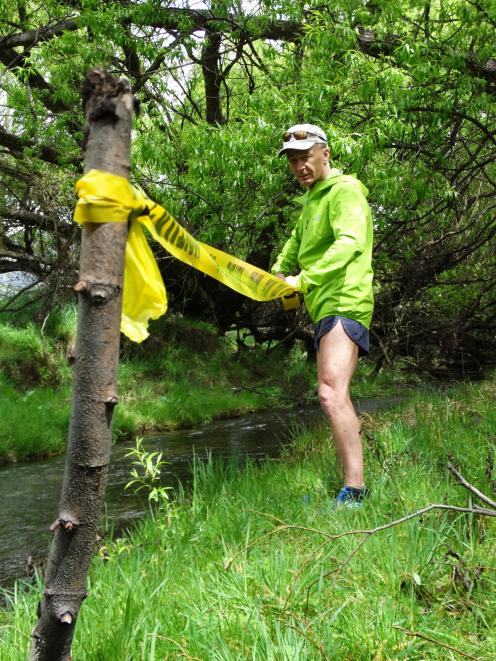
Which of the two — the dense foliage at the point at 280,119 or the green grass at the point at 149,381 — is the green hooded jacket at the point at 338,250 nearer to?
the dense foliage at the point at 280,119

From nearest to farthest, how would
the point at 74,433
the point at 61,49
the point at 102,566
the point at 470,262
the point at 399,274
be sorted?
the point at 74,433 → the point at 102,566 → the point at 61,49 → the point at 399,274 → the point at 470,262

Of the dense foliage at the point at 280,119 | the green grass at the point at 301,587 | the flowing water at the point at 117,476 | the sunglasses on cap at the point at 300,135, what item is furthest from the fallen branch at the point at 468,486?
the dense foliage at the point at 280,119

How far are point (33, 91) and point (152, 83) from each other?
2111mm

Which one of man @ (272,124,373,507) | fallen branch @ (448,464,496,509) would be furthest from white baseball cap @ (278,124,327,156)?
fallen branch @ (448,464,496,509)

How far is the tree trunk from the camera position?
5.06 feet

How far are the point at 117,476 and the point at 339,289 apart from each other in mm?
4365

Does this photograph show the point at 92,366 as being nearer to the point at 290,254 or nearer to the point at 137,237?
the point at 137,237

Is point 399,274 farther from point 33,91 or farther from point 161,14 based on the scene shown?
point 33,91

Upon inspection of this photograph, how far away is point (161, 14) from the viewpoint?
781cm

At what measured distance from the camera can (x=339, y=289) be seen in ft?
13.4

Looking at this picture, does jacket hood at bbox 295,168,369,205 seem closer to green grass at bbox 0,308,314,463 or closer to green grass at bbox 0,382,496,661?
green grass at bbox 0,382,496,661

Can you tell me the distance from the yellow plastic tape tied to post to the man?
1.26 meters

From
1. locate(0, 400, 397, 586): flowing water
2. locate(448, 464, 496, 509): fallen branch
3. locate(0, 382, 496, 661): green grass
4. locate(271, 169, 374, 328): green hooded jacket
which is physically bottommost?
locate(0, 400, 397, 586): flowing water

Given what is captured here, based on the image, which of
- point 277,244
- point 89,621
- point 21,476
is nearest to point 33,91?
point 277,244
